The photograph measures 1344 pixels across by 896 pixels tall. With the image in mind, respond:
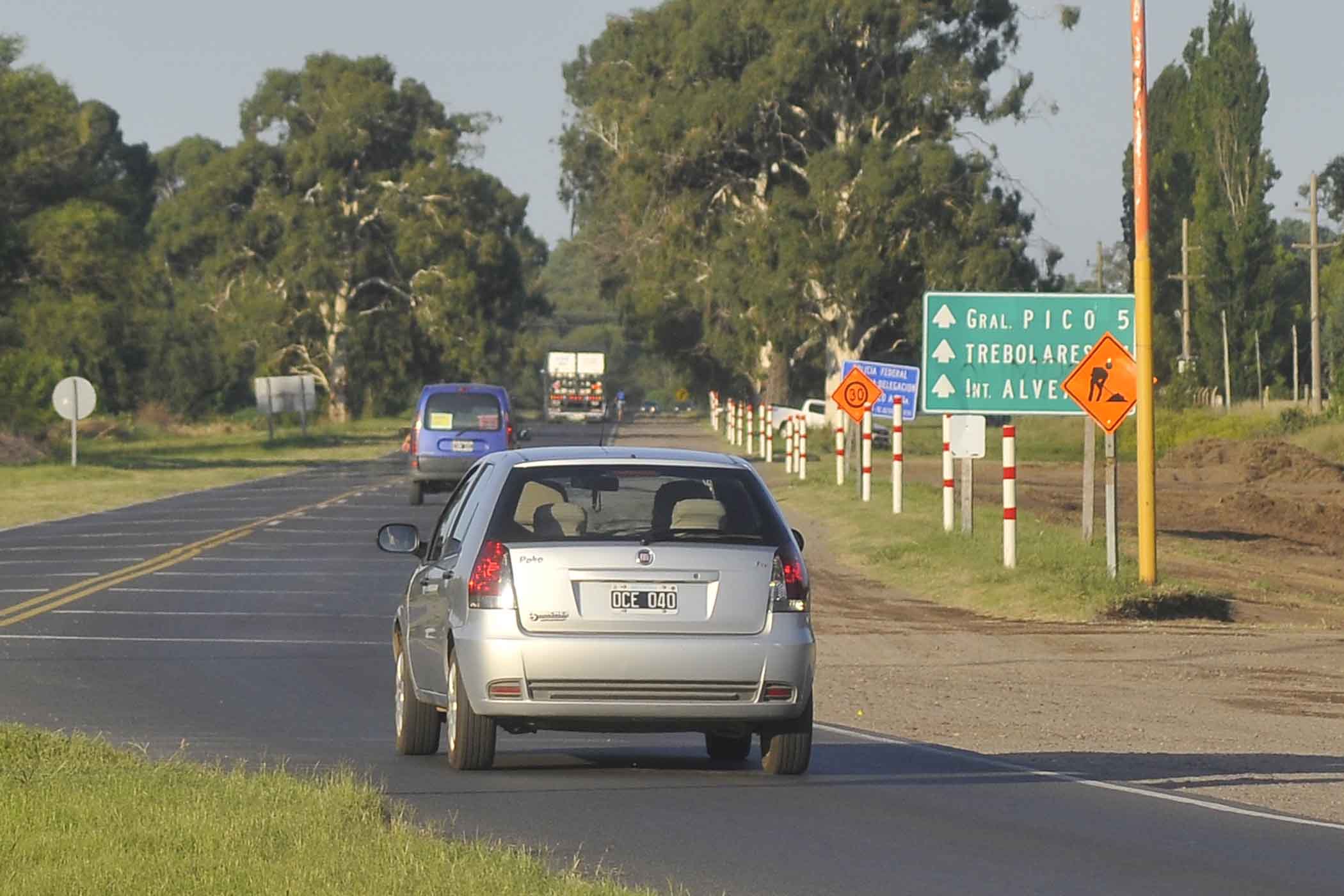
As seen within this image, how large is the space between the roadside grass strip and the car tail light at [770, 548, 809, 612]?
1994 millimetres

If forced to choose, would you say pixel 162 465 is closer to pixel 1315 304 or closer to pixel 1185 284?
pixel 1315 304

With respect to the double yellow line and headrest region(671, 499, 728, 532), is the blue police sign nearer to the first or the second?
the double yellow line

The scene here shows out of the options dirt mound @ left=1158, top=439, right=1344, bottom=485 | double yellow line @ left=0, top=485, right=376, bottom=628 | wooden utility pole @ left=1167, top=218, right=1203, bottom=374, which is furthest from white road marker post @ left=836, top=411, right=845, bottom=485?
wooden utility pole @ left=1167, top=218, right=1203, bottom=374

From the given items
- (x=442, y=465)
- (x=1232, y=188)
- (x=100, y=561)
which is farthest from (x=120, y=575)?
(x=1232, y=188)

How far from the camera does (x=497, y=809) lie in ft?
32.2

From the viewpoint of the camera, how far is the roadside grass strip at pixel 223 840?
745 cm

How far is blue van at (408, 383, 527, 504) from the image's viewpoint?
38719 millimetres

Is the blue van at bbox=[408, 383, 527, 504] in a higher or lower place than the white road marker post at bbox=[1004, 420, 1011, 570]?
higher

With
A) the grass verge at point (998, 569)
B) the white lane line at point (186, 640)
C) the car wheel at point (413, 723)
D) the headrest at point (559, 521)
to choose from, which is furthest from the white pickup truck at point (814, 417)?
the headrest at point (559, 521)

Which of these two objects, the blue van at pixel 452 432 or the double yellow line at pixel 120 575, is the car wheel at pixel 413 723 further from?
the blue van at pixel 452 432

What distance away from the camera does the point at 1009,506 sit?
2419 cm

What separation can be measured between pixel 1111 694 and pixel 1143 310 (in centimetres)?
781

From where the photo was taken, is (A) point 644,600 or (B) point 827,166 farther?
(B) point 827,166

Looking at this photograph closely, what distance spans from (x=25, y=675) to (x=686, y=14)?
60.9 metres
